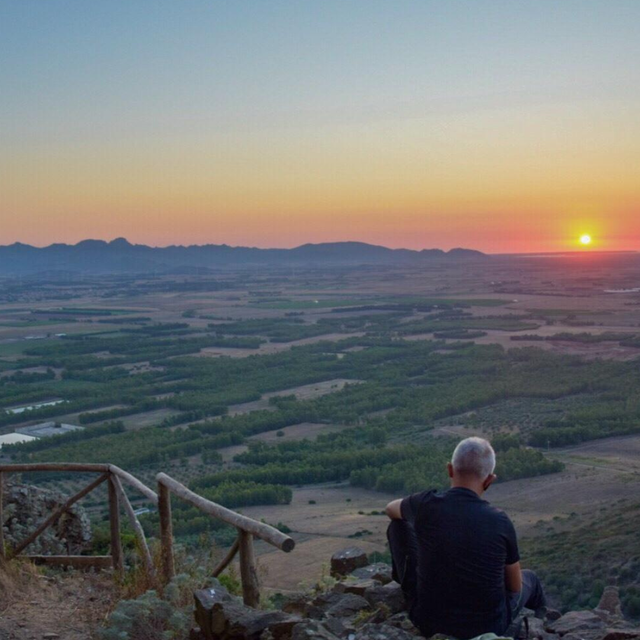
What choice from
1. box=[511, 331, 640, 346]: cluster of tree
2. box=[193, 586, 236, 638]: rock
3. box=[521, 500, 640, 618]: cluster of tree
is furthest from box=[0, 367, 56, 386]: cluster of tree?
box=[193, 586, 236, 638]: rock

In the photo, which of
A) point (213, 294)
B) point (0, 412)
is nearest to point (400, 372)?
point (0, 412)

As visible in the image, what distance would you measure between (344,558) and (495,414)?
47.2 meters

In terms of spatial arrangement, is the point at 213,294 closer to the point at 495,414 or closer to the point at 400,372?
the point at 400,372

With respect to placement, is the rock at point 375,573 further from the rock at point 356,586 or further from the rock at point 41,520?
the rock at point 41,520

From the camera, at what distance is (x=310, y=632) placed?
4.25 m

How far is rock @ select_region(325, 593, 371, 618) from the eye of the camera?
16.5 ft

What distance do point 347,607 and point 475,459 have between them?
1.41 m

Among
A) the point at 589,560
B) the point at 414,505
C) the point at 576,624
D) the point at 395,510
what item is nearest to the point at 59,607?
the point at 395,510

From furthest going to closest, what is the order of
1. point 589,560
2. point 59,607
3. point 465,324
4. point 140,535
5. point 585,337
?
point 465,324 < point 585,337 < point 589,560 < point 140,535 < point 59,607

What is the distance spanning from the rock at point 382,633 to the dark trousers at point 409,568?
207mm

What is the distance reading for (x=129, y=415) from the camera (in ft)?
194

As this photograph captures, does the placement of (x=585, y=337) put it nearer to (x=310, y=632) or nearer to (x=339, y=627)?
(x=339, y=627)

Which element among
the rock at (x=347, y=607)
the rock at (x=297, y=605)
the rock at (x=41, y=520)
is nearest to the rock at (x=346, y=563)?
the rock at (x=297, y=605)

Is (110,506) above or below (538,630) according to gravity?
above
